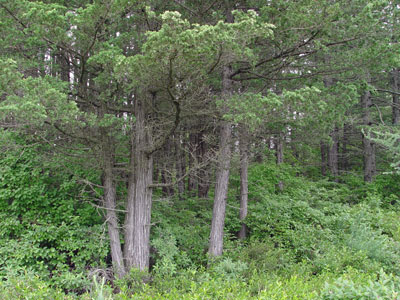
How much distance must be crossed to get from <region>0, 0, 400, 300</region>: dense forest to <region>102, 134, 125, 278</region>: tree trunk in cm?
4

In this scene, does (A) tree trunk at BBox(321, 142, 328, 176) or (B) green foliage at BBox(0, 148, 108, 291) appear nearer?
(B) green foliage at BBox(0, 148, 108, 291)

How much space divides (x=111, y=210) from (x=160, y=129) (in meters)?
2.17

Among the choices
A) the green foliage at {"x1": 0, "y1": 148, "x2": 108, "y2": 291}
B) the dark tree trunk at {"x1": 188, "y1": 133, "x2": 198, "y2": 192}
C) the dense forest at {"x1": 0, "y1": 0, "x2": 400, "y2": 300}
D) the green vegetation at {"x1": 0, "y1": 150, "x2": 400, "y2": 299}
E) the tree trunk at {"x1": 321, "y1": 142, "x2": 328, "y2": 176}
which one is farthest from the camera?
the tree trunk at {"x1": 321, "y1": 142, "x2": 328, "y2": 176}

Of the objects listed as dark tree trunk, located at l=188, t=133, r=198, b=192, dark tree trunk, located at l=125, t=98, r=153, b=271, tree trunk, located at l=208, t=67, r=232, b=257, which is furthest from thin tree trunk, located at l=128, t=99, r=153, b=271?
tree trunk, located at l=208, t=67, r=232, b=257

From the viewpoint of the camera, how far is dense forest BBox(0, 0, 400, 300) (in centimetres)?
462

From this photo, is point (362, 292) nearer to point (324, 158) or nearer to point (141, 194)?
point (141, 194)

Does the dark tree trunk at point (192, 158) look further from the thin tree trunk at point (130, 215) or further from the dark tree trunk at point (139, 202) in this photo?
the thin tree trunk at point (130, 215)

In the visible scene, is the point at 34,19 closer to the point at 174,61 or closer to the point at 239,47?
the point at 174,61

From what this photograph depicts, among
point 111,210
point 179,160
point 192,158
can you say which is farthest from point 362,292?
point 179,160

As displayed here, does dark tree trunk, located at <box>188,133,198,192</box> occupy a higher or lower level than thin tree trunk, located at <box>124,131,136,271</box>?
higher

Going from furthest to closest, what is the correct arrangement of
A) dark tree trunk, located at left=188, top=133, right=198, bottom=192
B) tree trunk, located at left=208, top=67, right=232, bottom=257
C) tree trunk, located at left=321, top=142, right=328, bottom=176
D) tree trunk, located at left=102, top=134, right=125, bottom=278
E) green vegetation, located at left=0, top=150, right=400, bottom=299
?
tree trunk, located at left=321, top=142, right=328, bottom=176, tree trunk, located at left=208, top=67, right=232, bottom=257, tree trunk, located at left=102, top=134, right=125, bottom=278, dark tree trunk, located at left=188, top=133, right=198, bottom=192, green vegetation, located at left=0, top=150, right=400, bottom=299

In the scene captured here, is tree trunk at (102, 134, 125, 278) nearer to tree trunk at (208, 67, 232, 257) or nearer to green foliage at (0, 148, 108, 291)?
green foliage at (0, 148, 108, 291)

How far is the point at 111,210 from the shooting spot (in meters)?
6.62

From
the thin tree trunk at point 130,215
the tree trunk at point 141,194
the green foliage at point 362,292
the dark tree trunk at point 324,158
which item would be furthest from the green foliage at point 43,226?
the dark tree trunk at point 324,158
